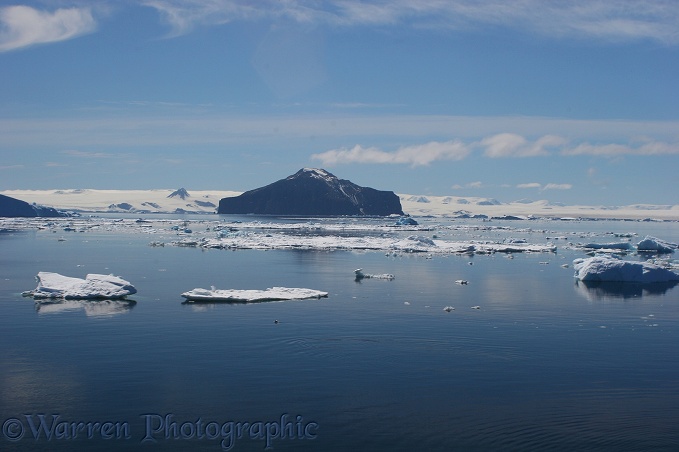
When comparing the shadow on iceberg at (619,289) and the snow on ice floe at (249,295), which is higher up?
the snow on ice floe at (249,295)

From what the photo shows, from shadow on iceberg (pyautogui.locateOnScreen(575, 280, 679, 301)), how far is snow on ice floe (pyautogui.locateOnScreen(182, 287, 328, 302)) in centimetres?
1295

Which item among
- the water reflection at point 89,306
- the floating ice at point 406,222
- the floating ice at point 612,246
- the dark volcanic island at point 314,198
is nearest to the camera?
the water reflection at point 89,306

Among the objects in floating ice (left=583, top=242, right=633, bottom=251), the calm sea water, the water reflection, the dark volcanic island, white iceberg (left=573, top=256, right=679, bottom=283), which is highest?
the dark volcanic island

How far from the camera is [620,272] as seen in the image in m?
34.4

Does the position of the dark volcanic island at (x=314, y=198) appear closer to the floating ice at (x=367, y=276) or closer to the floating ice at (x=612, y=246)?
the floating ice at (x=612, y=246)

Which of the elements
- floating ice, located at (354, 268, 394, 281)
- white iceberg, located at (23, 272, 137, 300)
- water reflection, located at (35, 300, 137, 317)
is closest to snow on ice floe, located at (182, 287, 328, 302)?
water reflection, located at (35, 300, 137, 317)

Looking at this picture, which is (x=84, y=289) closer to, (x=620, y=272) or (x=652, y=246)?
(x=620, y=272)

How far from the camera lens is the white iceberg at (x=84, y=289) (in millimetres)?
25094

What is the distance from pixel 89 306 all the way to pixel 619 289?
2536 centimetres

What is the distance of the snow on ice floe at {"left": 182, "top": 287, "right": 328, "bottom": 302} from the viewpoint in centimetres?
2527

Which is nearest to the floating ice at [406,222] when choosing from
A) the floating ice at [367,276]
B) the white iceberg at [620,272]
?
the white iceberg at [620,272]

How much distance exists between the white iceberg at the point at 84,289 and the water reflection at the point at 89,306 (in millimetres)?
267

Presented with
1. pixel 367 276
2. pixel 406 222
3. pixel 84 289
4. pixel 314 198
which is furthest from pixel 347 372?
pixel 314 198

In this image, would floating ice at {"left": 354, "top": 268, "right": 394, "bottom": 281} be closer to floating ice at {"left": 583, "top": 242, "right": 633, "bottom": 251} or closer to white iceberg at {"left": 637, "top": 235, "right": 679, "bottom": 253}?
floating ice at {"left": 583, "top": 242, "right": 633, "bottom": 251}
